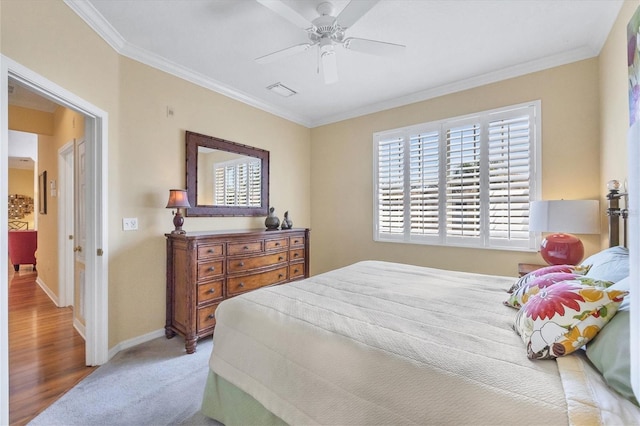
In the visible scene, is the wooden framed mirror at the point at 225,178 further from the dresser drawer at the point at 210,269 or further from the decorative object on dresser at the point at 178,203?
the dresser drawer at the point at 210,269

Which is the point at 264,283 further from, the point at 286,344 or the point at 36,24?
the point at 36,24

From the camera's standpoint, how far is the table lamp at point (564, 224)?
2.40 meters

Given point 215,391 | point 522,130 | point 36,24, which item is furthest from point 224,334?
point 522,130

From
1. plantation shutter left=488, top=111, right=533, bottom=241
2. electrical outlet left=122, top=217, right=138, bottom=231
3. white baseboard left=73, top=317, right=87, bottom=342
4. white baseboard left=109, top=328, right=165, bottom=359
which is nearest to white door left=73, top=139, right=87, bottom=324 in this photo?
white baseboard left=73, top=317, right=87, bottom=342

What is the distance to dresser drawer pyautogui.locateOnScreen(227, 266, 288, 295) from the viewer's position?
120 inches

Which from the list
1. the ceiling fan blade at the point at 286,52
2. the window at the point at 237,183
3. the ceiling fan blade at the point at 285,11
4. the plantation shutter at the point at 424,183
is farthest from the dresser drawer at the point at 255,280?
the ceiling fan blade at the point at 285,11

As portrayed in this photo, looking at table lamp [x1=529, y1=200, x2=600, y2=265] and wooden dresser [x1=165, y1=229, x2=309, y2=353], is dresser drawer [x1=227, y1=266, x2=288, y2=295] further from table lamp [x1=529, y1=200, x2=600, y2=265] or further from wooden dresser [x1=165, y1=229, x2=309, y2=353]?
table lamp [x1=529, y1=200, x2=600, y2=265]

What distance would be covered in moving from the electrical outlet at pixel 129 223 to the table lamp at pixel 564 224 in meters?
3.74

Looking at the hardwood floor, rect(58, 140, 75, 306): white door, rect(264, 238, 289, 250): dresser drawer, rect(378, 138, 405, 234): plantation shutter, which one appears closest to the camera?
the hardwood floor

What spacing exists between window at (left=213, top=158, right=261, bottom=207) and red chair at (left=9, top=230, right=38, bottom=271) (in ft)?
18.2

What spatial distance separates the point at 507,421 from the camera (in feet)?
2.74

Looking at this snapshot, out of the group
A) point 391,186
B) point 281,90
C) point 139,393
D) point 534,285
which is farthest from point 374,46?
point 139,393

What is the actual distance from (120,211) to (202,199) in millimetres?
847

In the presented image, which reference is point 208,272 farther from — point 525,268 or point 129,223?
point 525,268
